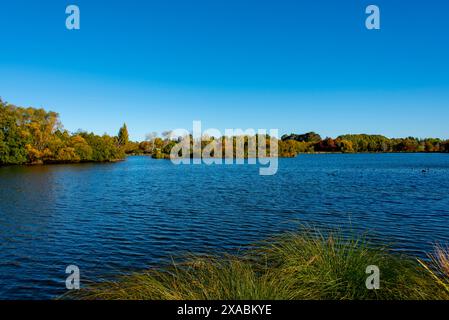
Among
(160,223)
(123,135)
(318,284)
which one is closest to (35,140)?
(123,135)

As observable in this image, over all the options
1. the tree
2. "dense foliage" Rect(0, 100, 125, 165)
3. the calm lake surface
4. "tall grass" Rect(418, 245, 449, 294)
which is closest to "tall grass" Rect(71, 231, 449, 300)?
"tall grass" Rect(418, 245, 449, 294)

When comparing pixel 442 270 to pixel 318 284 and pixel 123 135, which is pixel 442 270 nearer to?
pixel 318 284

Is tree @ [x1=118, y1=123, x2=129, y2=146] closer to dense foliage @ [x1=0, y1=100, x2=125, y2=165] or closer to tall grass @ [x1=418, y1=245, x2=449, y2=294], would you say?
dense foliage @ [x1=0, y1=100, x2=125, y2=165]

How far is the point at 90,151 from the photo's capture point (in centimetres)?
9475

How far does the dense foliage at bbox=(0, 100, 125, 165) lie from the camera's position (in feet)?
257

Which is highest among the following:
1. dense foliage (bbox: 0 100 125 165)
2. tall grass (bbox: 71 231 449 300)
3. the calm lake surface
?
dense foliage (bbox: 0 100 125 165)

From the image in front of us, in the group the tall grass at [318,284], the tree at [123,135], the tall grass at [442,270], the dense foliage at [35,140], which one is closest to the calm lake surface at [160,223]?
the tall grass at [442,270]

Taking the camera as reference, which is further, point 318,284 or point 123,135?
point 123,135

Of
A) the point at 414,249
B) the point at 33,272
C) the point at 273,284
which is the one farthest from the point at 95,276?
the point at 414,249

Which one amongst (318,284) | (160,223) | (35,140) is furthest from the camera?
(35,140)

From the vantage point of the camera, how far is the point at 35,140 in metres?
83.2

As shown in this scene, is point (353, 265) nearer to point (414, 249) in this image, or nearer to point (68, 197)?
point (414, 249)

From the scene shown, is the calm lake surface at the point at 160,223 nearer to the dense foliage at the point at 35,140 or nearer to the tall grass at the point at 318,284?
the tall grass at the point at 318,284

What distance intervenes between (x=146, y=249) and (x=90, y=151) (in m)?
85.7
